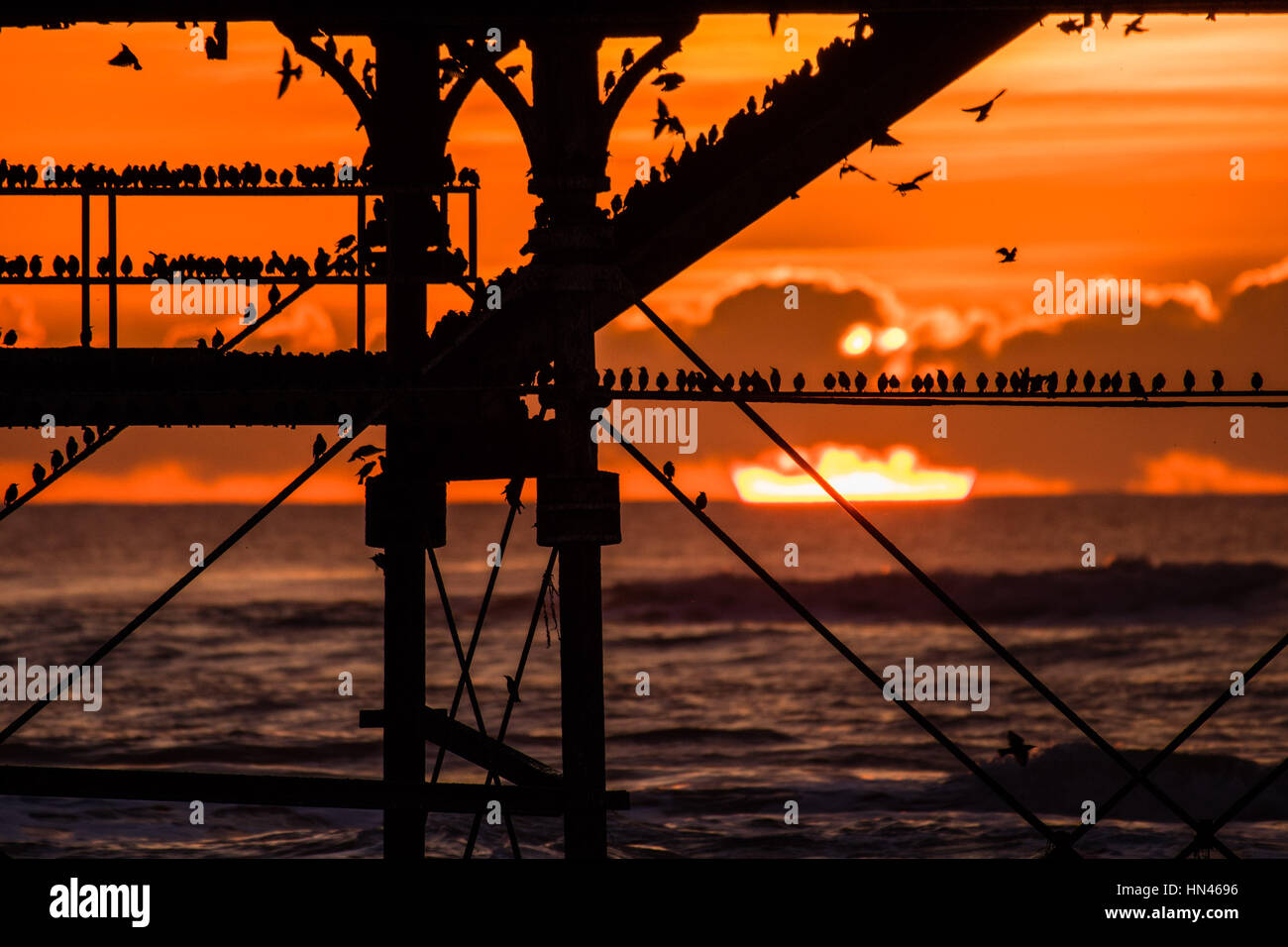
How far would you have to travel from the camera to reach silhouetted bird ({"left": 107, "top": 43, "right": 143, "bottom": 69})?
12.2 meters

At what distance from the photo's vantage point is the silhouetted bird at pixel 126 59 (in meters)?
12.2

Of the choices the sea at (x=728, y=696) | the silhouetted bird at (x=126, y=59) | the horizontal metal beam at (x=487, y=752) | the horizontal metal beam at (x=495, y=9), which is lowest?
the sea at (x=728, y=696)

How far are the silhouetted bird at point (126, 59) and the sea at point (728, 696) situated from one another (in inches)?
189

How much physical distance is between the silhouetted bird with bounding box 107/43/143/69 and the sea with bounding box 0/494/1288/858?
4.81m

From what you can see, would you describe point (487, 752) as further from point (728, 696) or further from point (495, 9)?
point (728, 696)

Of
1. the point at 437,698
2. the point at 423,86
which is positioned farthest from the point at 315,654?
the point at 423,86

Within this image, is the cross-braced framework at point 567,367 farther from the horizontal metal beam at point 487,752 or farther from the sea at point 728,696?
the sea at point 728,696

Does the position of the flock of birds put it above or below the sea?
above

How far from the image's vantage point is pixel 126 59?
40.1 feet

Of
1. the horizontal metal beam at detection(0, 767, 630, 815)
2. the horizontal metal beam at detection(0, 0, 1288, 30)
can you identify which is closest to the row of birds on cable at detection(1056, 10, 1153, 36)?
the horizontal metal beam at detection(0, 0, 1288, 30)

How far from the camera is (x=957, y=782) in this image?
33.2m

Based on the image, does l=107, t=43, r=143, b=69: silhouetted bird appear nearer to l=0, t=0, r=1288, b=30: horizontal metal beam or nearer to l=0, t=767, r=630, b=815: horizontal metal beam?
l=0, t=0, r=1288, b=30: horizontal metal beam

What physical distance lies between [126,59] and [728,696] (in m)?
34.9

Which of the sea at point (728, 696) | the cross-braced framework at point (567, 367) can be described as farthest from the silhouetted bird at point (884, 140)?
the sea at point (728, 696)
